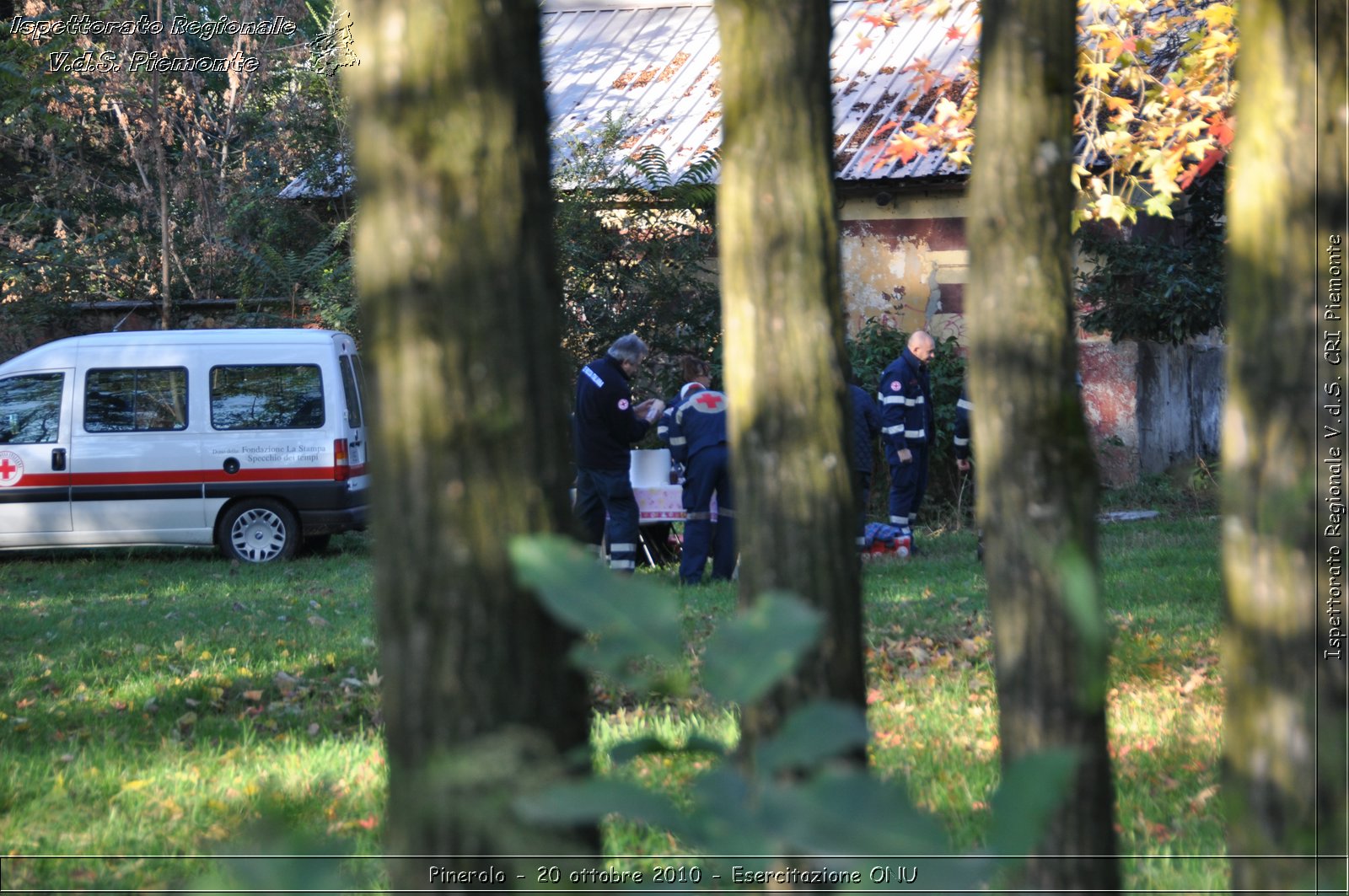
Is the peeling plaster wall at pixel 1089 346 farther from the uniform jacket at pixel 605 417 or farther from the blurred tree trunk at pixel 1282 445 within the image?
the blurred tree trunk at pixel 1282 445

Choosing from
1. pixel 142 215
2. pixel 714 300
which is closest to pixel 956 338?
pixel 714 300

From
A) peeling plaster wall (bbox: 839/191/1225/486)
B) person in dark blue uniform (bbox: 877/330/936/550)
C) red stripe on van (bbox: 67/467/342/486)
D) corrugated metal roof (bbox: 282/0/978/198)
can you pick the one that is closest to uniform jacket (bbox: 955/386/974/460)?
person in dark blue uniform (bbox: 877/330/936/550)

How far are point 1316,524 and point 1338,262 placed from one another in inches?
18.9

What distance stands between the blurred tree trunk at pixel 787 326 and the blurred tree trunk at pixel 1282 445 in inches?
33.6

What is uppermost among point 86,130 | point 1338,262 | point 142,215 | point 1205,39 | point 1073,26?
point 86,130

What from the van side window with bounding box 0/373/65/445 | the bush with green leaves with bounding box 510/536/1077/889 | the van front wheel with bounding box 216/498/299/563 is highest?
the van side window with bounding box 0/373/65/445

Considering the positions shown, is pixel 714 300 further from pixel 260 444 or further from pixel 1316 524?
pixel 1316 524

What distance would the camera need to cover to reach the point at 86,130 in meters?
21.1

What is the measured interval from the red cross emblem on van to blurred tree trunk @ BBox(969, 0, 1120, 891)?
13.0 metres

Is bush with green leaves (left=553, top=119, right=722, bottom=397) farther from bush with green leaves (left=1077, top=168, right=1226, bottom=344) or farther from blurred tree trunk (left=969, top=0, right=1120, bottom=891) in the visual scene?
blurred tree trunk (left=969, top=0, right=1120, bottom=891)

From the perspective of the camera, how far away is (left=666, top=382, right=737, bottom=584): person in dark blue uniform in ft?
35.6

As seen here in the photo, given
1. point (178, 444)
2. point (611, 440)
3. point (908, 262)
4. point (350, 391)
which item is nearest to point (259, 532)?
point (178, 444)

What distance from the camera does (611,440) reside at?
10727mm

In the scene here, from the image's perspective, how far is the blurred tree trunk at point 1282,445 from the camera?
231 centimetres
